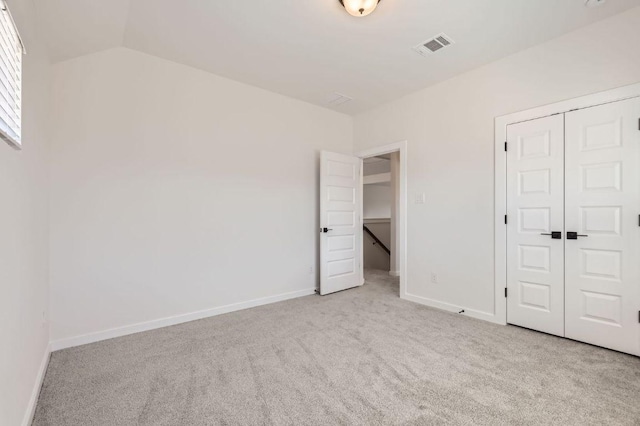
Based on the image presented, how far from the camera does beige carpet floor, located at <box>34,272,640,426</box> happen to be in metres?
1.63

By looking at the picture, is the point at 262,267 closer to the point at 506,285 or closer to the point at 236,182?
the point at 236,182

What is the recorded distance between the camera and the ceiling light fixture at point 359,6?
2.07 metres

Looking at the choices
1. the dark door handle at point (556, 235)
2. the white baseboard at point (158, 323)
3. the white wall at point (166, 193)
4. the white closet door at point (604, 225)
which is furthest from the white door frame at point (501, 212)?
the white baseboard at point (158, 323)

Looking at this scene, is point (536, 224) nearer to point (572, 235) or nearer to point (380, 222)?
point (572, 235)

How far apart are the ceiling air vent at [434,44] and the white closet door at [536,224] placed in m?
1.11

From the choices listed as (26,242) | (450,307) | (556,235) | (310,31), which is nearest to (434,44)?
(310,31)

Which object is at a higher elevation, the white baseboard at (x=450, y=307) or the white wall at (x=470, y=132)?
the white wall at (x=470, y=132)

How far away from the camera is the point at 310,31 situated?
255 cm

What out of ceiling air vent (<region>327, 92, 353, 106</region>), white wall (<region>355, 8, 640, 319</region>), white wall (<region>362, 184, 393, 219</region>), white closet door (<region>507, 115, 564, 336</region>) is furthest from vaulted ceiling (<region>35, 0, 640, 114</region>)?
white wall (<region>362, 184, 393, 219</region>)

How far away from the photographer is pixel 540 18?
2.39 meters

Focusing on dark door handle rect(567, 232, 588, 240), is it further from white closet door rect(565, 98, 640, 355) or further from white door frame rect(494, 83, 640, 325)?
white door frame rect(494, 83, 640, 325)

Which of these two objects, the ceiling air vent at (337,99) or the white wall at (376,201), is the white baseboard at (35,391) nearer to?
the ceiling air vent at (337,99)

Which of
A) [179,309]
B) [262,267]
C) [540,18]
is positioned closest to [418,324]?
[262,267]

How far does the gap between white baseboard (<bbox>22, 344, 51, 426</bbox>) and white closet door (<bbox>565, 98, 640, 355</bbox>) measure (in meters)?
4.07
